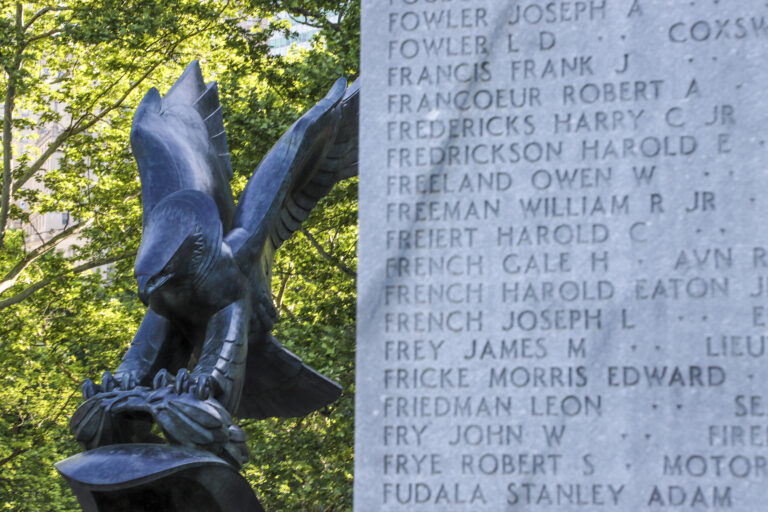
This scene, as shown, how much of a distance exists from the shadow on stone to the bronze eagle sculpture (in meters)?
0.17

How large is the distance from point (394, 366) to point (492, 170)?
3.57 ft

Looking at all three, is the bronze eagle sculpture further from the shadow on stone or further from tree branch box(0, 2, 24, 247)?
tree branch box(0, 2, 24, 247)

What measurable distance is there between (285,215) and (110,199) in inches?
469

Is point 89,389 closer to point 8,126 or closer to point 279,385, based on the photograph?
point 279,385

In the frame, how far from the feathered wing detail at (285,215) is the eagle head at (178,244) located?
46cm

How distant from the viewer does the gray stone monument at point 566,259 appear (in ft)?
18.5

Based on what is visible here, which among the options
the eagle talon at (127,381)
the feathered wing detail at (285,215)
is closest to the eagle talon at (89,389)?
the eagle talon at (127,381)

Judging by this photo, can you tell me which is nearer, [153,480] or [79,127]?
[153,480]

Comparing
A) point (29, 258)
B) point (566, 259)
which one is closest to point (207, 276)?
point (566, 259)

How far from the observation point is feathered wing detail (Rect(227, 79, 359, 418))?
10438 millimetres

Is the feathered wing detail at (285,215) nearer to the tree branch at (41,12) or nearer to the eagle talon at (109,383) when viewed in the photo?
the eagle talon at (109,383)

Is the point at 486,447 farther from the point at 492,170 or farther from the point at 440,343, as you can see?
the point at 492,170

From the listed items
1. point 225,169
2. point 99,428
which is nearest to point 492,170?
point 99,428

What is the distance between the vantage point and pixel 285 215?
11328 mm
